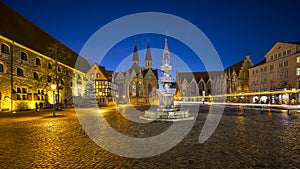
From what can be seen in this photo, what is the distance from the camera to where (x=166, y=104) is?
1582 centimetres

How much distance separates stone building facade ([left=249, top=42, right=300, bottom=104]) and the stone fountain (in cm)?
2693

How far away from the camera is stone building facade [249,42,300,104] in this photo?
118 ft

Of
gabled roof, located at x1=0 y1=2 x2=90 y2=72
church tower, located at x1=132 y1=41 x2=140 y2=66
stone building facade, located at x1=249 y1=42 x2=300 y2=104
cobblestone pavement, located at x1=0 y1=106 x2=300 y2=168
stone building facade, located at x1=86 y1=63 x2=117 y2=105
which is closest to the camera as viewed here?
cobblestone pavement, located at x1=0 y1=106 x2=300 y2=168

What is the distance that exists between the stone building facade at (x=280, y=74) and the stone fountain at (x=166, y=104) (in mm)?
26929

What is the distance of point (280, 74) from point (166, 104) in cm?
3659

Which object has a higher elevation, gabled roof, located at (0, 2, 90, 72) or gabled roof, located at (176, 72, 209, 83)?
gabled roof, located at (0, 2, 90, 72)

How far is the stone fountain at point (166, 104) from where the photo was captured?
14945 millimetres

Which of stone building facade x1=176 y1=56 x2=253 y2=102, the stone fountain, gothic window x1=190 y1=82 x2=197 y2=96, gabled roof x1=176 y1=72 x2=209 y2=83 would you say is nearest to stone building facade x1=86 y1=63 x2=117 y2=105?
stone building facade x1=176 y1=56 x2=253 y2=102

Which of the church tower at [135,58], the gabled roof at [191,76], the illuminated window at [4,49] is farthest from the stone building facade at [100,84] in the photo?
the gabled roof at [191,76]

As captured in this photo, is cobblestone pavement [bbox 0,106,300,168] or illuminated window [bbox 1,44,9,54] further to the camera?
illuminated window [bbox 1,44,9,54]

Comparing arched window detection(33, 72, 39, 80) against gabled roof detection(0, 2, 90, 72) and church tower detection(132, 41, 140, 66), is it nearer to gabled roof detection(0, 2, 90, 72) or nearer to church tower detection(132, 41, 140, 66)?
gabled roof detection(0, 2, 90, 72)

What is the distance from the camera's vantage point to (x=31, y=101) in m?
30.5

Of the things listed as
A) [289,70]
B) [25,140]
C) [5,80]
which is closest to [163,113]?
[25,140]

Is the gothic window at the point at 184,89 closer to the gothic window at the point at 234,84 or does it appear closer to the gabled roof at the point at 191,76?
the gabled roof at the point at 191,76
